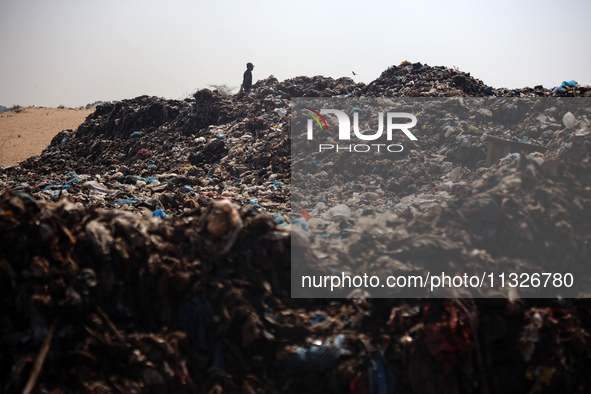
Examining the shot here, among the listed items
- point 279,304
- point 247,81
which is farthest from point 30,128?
point 279,304

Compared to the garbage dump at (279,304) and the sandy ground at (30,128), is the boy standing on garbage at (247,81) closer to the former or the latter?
the sandy ground at (30,128)

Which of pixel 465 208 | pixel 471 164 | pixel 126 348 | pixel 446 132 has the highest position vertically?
pixel 446 132

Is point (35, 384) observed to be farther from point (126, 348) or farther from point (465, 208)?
point (465, 208)

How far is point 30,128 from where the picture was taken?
1733 cm

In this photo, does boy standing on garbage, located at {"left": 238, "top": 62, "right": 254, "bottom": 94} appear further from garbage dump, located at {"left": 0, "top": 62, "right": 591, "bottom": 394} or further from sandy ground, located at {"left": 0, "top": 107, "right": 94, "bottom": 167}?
garbage dump, located at {"left": 0, "top": 62, "right": 591, "bottom": 394}

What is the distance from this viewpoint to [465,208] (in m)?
3.82

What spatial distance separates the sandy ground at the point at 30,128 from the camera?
44.7 ft

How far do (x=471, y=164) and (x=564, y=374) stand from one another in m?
5.28

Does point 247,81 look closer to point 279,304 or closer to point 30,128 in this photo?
point 30,128

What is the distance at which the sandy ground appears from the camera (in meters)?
13.6

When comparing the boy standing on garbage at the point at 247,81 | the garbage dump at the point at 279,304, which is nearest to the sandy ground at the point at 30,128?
the boy standing on garbage at the point at 247,81

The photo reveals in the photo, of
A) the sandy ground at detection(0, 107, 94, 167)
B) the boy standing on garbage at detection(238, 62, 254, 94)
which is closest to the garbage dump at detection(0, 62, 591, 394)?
the boy standing on garbage at detection(238, 62, 254, 94)

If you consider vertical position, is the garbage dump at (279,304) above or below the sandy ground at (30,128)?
below

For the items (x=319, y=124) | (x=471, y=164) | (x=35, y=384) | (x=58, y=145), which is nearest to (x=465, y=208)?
(x=35, y=384)
